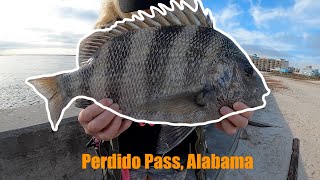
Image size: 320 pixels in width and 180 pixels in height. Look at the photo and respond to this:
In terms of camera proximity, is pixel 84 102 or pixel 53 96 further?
pixel 84 102

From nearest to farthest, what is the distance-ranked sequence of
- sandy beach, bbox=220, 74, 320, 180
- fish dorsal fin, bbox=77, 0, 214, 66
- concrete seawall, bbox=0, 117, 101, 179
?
fish dorsal fin, bbox=77, 0, 214, 66 < concrete seawall, bbox=0, 117, 101, 179 < sandy beach, bbox=220, 74, 320, 180

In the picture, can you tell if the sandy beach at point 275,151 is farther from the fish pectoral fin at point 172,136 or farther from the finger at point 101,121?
the finger at point 101,121

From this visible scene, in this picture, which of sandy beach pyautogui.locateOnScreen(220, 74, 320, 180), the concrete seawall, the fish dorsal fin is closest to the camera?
the fish dorsal fin

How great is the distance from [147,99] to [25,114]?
2012mm

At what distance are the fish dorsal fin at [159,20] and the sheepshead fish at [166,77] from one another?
0.08ft

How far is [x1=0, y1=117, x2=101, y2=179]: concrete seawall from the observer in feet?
8.18

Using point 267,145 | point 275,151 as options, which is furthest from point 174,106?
point 267,145

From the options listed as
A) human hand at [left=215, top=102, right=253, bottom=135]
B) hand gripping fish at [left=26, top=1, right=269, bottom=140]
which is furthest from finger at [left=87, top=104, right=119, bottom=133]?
human hand at [left=215, top=102, right=253, bottom=135]

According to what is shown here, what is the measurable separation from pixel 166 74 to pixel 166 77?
0.01 m

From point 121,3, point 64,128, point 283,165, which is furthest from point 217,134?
point 121,3

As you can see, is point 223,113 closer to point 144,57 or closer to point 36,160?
point 144,57

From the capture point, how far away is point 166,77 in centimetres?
138

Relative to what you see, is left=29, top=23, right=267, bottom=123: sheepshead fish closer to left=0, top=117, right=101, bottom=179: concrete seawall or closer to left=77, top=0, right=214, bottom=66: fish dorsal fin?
left=77, top=0, right=214, bottom=66: fish dorsal fin

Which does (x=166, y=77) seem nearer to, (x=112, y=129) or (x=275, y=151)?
(x=112, y=129)
